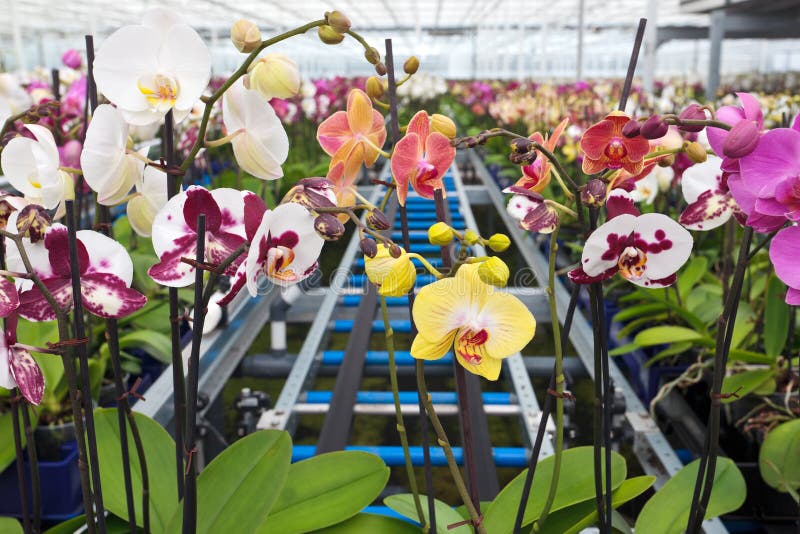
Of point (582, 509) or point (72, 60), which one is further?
point (72, 60)

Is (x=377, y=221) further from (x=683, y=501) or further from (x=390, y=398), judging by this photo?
(x=390, y=398)

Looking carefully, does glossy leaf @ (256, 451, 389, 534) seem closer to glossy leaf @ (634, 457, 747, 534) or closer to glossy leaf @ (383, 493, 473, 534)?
glossy leaf @ (383, 493, 473, 534)

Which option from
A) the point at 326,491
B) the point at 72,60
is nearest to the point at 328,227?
the point at 326,491

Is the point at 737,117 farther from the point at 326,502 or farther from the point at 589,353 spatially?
the point at 589,353

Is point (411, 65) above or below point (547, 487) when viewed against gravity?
above

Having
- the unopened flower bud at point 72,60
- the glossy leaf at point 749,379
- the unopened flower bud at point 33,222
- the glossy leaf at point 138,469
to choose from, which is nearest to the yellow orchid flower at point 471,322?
the unopened flower bud at point 33,222

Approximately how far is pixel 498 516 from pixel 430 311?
28 cm

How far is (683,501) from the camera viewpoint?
66cm

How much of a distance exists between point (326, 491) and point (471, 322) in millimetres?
288

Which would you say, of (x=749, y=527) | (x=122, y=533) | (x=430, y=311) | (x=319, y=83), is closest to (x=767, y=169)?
(x=430, y=311)

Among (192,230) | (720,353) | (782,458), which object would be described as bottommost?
(782,458)

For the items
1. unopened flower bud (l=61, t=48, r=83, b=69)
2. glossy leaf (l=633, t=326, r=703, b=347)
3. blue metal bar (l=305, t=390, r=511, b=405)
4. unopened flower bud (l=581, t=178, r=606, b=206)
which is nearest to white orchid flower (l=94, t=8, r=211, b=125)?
unopened flower bud (l=581, t=178, r=606, b=206)

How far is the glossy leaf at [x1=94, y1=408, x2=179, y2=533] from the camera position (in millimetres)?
656

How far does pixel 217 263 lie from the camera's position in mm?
433
